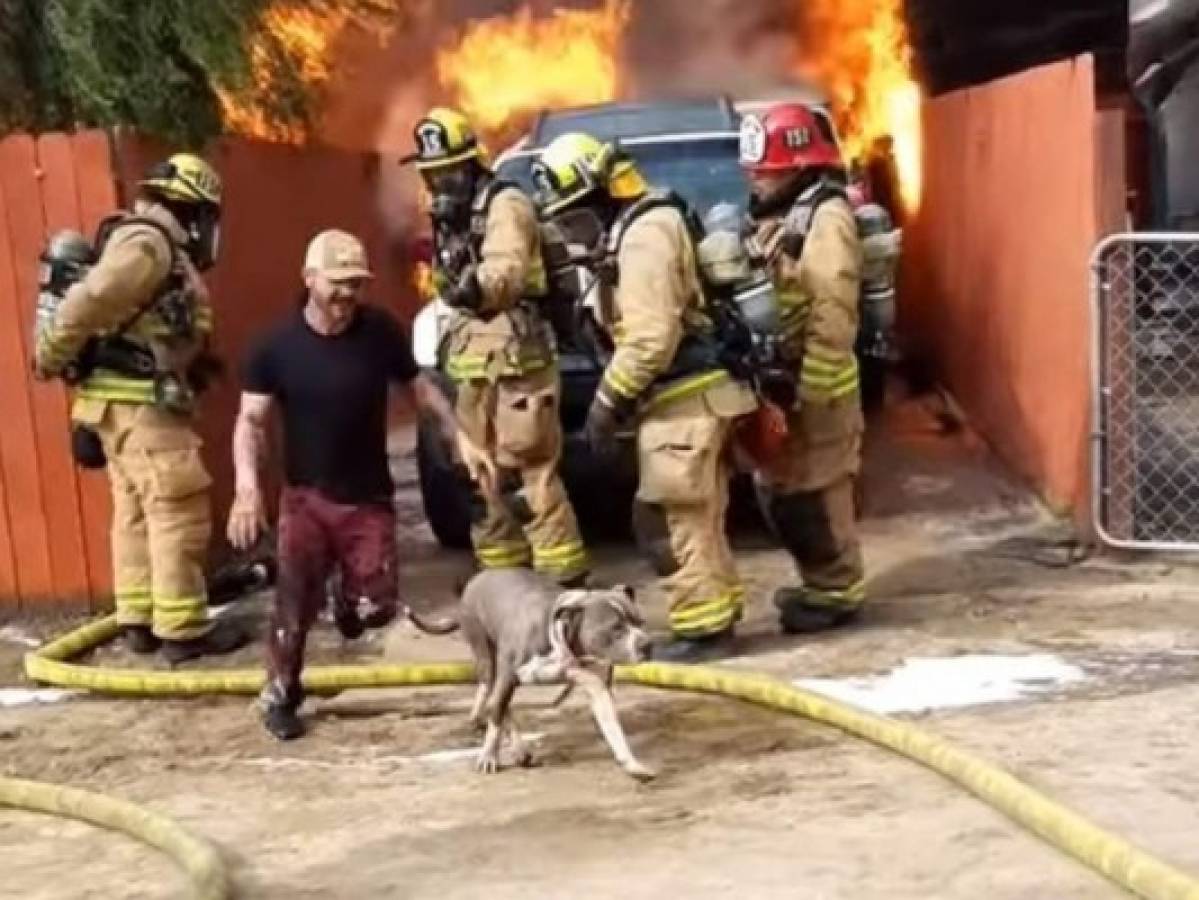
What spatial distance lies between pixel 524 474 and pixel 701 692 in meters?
1.67

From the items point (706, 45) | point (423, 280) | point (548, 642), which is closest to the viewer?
point (548, 642)

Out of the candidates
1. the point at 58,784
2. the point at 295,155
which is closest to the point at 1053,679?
the point at 58,784

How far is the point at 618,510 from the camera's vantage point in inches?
399

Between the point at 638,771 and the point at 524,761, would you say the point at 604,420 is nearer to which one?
the point at 524,761

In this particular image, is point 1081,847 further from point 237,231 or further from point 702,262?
point 237,231

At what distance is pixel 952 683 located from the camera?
23.2 feet

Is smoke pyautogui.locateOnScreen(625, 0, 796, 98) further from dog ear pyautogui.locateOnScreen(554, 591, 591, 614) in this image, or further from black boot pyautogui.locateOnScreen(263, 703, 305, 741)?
dog ear pyautogui.locateOnScreen(554, 591, 591, 614)

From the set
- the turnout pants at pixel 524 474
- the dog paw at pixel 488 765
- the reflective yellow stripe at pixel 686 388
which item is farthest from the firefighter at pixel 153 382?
the dog paw at pixel 488 765

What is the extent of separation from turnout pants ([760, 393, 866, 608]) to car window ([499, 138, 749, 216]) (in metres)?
2.20

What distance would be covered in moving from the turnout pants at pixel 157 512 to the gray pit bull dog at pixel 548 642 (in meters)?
1.96

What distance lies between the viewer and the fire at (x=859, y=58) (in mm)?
17328

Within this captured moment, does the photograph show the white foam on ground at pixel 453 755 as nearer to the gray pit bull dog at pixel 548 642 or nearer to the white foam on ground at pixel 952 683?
the gray pit bull dog at pixel 548 642

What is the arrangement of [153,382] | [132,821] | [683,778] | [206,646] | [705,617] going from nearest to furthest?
[132,821] → [683,778] → [705,617] → [153,382] → [206,646]

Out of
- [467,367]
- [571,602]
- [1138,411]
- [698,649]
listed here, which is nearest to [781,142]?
[467,367]
